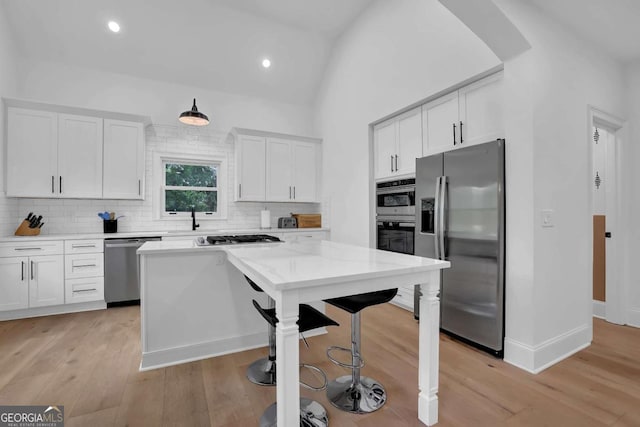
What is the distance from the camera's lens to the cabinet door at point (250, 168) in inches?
187

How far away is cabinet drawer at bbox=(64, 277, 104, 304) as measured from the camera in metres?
3.55

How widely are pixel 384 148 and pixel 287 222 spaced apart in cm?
207

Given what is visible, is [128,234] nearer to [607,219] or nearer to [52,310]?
[52,310]

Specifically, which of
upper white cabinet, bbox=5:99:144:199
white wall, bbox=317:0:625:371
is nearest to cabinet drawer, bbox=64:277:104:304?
upper white cabinet, bbox=5:99:144:199

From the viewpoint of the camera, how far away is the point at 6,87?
3561 mm

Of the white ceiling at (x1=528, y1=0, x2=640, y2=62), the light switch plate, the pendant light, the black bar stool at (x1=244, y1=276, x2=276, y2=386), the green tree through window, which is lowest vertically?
the black bar stool at (x1=244, y1=276, x2=276, y2=386)

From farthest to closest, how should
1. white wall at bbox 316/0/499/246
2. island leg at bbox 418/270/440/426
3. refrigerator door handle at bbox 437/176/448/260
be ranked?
white wall at bbox 316/0/499/246 → refrigerator door handle at bbox 437/176/448/260 → island leg at bbox 418/270/440/426

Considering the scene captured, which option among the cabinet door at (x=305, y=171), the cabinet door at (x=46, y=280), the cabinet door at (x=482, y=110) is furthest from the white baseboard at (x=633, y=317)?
the cabinet door at (x=46, y=280)

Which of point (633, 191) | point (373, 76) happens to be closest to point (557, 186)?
point (633, 191)

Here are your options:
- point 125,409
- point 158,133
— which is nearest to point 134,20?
point 158,133

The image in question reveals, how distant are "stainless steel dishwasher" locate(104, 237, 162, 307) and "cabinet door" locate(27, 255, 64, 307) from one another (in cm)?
43

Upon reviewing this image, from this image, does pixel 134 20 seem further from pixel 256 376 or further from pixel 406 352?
pixel 406 352

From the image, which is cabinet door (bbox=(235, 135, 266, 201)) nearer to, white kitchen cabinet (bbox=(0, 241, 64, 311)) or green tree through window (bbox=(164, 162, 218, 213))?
green tree through window (bbox=(164, 162, 218, 213))

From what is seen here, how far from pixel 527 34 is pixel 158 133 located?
4.53 m
